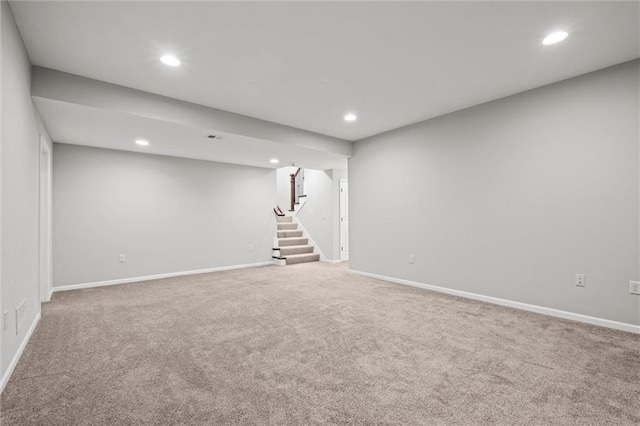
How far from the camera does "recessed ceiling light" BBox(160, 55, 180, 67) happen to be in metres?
2.69

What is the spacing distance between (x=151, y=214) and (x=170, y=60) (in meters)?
3.52

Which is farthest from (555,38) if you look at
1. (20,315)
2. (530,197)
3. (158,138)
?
(20,315)

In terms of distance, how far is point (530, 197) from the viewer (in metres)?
3.42

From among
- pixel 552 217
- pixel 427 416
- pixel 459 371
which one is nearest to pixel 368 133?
pixel 552 217

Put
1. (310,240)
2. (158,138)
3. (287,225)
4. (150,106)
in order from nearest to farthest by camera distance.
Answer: (150,106)
(158,138)
(310,240)
(287,225)

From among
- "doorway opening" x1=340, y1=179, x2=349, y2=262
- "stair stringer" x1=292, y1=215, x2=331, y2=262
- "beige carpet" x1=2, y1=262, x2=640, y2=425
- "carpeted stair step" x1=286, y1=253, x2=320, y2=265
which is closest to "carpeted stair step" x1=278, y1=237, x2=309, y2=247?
"stair stringer" x1=292, y1=215, x2=331, y2=262

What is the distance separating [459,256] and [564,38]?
104 inches

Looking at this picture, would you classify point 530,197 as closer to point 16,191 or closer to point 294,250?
point 16,191

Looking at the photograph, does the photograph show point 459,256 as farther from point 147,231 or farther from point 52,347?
point 147,231

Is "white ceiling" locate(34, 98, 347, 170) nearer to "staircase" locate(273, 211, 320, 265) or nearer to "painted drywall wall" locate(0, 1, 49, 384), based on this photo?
"painted drywall wall" locate(0, 1, 49, 384)

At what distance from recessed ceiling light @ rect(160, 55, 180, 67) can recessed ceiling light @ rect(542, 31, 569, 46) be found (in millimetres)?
3240

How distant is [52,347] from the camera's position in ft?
Result: 8.24

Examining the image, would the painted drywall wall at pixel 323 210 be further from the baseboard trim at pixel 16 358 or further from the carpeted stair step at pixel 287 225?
the baseboard trim at pixel 16 358

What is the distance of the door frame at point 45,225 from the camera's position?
3.85m
